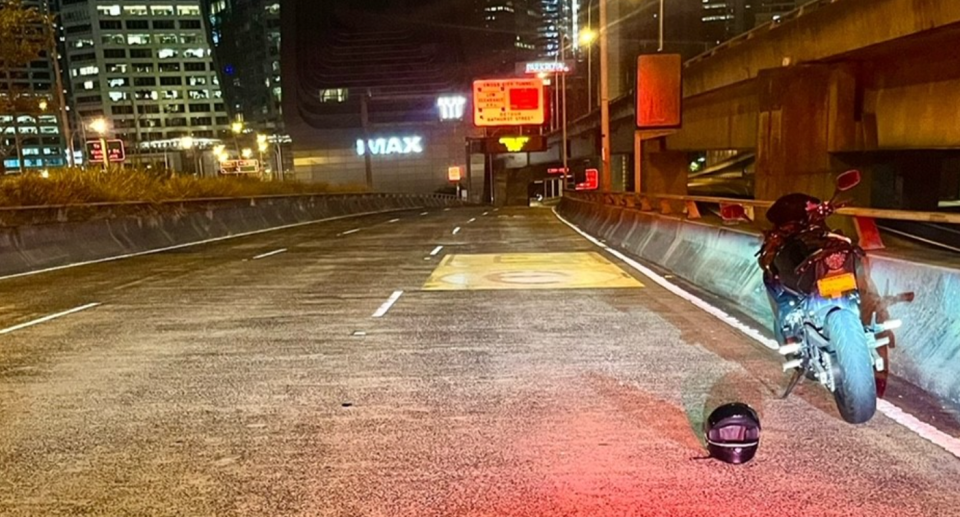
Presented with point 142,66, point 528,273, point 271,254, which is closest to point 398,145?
point 271,254

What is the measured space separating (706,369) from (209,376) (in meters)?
4.45

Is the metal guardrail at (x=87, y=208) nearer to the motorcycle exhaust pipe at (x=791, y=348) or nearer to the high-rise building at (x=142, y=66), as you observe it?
the motorcycle exhaust pipe at (x=791, y=348)

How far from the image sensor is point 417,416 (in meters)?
5.21

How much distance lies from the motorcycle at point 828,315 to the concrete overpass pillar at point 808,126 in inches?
642

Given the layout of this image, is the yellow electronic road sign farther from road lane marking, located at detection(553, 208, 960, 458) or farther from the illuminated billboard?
the illuminated billboard

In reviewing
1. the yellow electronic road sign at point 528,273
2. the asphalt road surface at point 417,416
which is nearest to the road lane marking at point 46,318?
the asphalt road surface at point 417,416

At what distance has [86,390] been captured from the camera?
5.97 m

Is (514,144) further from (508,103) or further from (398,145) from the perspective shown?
(398,145)

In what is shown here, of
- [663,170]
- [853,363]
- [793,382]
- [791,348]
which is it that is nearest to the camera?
[853,363]

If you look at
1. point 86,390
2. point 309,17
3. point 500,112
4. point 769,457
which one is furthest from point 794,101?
point 309,17

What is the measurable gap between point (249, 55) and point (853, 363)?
13780 centimetres

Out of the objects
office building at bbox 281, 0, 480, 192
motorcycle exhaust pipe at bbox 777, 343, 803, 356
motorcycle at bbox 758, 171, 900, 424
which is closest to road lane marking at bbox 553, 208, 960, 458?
motorcycle at bbox 758, 171, 900, 424

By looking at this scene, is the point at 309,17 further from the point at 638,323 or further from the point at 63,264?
the point at 638,323

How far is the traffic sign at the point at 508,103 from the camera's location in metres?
54.8
